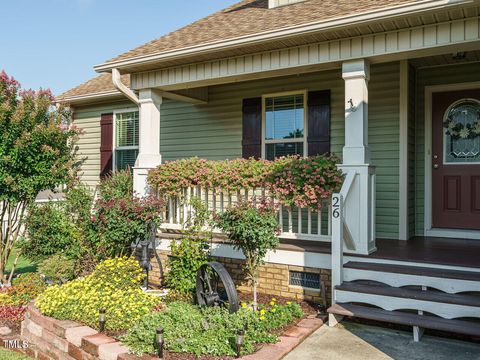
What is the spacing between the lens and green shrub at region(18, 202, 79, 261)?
22.4ft

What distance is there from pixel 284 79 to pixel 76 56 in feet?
45.9

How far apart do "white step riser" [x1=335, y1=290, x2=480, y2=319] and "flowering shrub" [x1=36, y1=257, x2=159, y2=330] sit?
1.98 metres

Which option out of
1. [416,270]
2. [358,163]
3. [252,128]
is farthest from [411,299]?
[252,128]

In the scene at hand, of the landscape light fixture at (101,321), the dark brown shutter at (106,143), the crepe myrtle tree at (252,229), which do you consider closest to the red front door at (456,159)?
the crepe myrtle tree at (252,229)

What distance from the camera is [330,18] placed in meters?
4.96

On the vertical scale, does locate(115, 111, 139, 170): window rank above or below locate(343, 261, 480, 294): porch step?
above

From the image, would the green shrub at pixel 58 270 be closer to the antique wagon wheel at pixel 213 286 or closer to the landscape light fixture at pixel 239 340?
the antique wagon wheel at pixel 213 286

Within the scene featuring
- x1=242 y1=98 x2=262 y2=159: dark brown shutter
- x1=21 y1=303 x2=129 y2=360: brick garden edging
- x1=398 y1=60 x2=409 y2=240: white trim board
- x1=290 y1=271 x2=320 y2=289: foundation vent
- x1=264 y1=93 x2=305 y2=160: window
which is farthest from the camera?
x1=242 y1=98 x2=262 y2=159: dark brown shutter

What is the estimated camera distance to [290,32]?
17.1 ft

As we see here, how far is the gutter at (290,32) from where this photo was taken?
4.43 meters

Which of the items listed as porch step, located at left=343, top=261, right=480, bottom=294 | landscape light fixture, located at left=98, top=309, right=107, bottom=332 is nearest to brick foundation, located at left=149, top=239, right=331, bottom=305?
porch step, located at left=343, top=261, right=480, bottom=294

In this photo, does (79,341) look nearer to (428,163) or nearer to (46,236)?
(46,236)

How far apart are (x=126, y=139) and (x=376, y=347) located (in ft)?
23.7

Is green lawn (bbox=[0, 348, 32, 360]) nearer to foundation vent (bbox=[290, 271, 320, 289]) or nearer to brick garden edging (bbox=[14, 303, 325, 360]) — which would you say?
brick garden edging (bbox=[14, 303, 325, 360])
